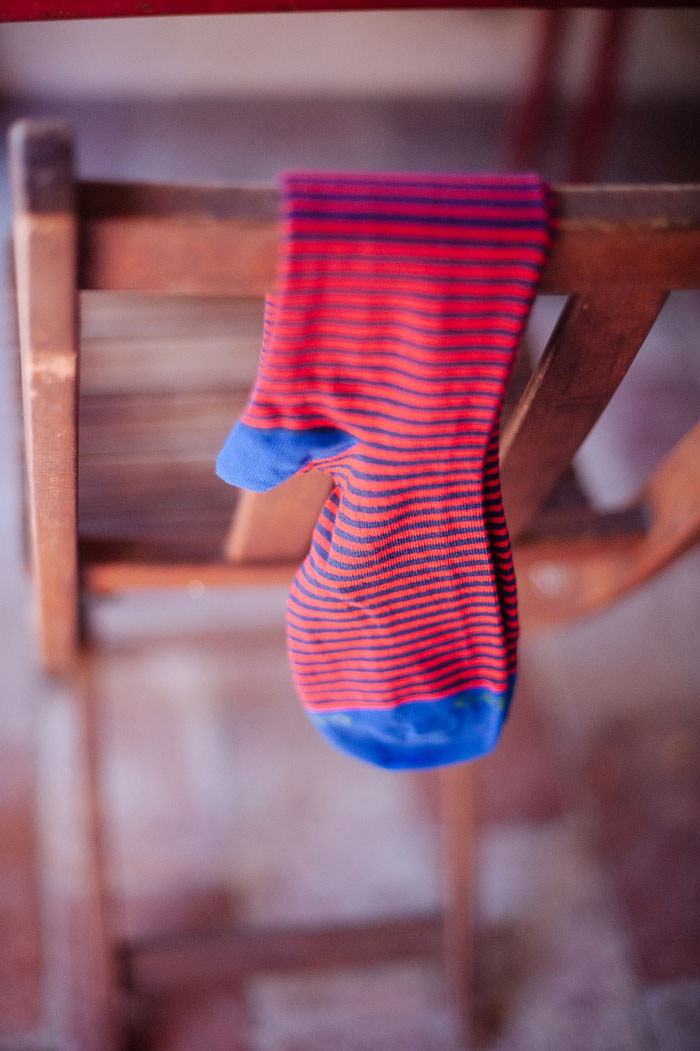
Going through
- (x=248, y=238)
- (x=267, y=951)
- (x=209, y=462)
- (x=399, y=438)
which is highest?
(x=248, y=238)

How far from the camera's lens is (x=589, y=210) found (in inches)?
19.8

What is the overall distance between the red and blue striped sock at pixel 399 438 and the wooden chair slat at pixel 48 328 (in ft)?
0.35

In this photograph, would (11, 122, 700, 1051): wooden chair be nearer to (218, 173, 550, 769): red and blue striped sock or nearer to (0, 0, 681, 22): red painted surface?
(218, 173, 550, 769): red and blue striped sock

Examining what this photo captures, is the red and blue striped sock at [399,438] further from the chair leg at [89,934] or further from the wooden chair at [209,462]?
the chair leg at [89,934]

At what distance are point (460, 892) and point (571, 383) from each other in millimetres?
868

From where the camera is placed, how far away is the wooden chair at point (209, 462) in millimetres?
473

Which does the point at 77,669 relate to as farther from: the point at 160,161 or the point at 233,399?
the point at 160,161

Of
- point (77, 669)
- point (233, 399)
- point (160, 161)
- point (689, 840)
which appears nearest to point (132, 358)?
point (233, 399)

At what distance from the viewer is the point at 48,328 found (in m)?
0.51

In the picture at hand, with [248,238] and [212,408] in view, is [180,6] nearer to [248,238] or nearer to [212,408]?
[248,238]

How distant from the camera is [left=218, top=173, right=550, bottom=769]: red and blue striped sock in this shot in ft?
1.56

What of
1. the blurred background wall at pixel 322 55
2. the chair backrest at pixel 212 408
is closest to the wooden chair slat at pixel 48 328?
the chair backrest at pixel 212 408

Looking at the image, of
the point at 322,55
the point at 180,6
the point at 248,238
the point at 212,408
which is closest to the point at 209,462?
the point at 212,408

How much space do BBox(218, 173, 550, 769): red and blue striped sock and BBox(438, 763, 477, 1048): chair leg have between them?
46 centimetres
